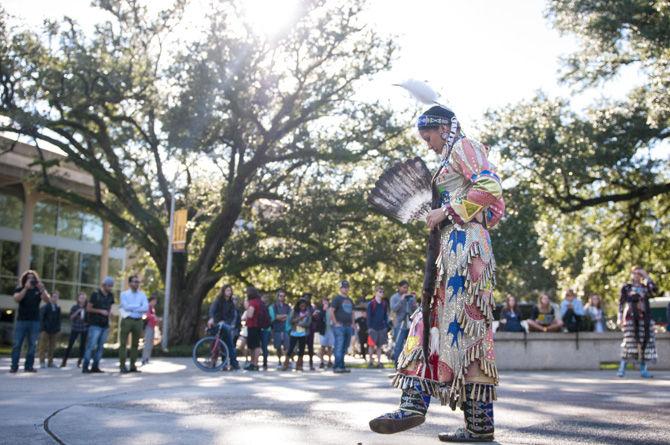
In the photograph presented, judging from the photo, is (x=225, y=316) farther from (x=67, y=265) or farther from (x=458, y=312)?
(x=67, y=265)

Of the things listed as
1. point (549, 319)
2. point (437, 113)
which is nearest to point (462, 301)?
point (437, 113)

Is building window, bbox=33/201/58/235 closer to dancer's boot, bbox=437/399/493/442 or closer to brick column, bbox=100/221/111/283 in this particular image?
brick column, bbox=100/221/111/283

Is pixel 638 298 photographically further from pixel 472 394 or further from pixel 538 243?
pixel 538 243

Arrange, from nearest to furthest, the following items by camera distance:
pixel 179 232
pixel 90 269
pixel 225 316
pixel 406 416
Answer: pixel 406 416 < pixel 225 316 < pixel 179 232 < pixel 90 269

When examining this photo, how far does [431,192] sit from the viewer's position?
17.6 ft

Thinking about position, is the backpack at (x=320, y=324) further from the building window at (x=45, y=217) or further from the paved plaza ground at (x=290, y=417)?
the building window at (x=45, y=217)

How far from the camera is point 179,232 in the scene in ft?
94.6

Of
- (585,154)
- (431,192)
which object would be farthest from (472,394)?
(585,154)

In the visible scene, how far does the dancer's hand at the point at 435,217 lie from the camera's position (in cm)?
502

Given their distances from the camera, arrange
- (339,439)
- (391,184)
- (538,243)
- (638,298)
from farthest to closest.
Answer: (538,243), (638,298), (391,184), (339,439)

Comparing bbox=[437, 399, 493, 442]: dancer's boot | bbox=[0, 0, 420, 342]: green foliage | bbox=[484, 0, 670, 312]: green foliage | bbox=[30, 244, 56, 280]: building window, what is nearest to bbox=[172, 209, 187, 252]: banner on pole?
bbox=[0, 0, 420, 342]: green foliage

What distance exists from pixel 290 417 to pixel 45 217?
40.8 m

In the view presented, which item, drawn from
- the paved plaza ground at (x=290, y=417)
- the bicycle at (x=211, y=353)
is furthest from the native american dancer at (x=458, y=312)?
the bicycle at (x=211, y=353)

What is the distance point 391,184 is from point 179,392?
471 cm
